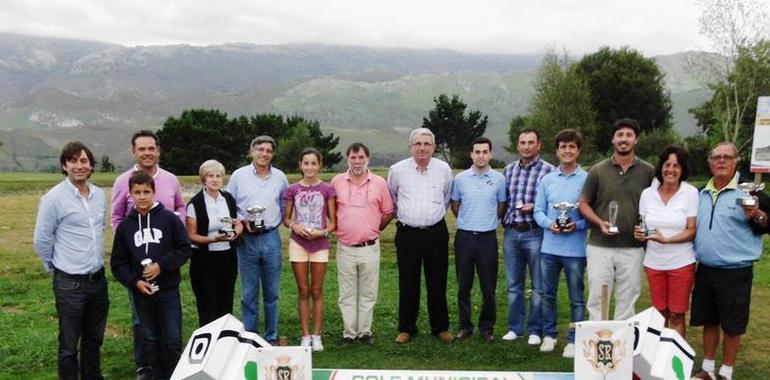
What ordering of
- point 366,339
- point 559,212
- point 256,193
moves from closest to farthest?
point 559,212, point 256,193, point 366,339

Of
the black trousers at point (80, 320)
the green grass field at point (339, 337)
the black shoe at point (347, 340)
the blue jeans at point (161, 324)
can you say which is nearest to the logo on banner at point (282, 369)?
the blue jeans at point (161, 324)

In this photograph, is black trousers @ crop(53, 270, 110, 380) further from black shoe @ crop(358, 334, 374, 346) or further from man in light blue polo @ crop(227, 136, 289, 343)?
black shoe @ crop(358, 334, 374, 346)

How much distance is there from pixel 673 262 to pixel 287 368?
3341 millimetres

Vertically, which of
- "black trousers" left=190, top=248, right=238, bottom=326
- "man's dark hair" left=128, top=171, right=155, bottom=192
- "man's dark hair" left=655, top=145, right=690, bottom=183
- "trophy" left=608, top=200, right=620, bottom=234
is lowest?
"black trousers" left=190, top=248, right=238, bottom=326

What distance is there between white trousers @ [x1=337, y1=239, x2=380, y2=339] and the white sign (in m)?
5.37

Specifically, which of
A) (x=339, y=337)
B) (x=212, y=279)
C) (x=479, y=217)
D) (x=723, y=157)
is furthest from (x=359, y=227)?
(x=723, y=157)

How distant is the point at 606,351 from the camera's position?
15.7 ft

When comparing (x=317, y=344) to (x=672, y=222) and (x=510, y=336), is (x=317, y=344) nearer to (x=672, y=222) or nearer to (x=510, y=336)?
(x=510, y=336)

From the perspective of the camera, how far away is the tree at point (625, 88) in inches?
1804

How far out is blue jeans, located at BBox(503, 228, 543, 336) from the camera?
21.3 ft

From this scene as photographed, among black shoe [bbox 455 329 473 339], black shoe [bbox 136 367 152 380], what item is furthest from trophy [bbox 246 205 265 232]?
black shoe [bbox 455 329 473 339]

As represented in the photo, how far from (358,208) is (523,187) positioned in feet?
5.57

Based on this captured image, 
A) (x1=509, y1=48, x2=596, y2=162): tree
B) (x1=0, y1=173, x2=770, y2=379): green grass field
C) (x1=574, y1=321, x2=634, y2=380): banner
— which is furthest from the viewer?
(x1=509, y1=48, x2=596, y2=162): tree

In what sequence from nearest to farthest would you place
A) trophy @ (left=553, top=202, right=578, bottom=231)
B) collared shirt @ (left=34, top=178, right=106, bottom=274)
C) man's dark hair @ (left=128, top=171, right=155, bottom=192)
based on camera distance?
1. collared shirt @ (left=34, top=178, right=106, bottom=274)
2. man's dark hair @ (left=128, top=171, right=155, bottom=192)
3. trophy @ (left=553, top=202, right=578, bottom=231)
